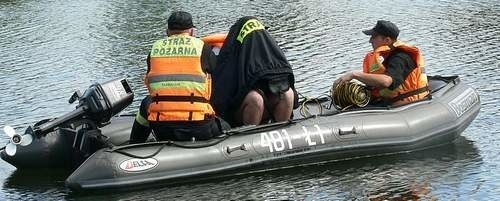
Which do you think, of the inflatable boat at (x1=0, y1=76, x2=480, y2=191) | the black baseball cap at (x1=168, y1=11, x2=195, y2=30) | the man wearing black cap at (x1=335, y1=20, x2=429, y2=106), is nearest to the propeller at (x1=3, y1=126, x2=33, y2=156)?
the inflatable boat at (x1=0, y1=76, x2=480, y2=191)

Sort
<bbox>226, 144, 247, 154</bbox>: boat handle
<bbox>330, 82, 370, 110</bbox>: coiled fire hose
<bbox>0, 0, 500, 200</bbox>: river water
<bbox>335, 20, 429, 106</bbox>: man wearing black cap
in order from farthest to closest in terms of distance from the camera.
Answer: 1. <bbox>330, 82, 370, 110</bbox>: coiled fire hose
2. <bbox>335, 20, 429, 106</bbox>: man wearing black cap
3. <bbox>226, 144, 247, 154</bbox>: boat handle
4. <bbox>0, 0, 500, 200</bbox>: river water

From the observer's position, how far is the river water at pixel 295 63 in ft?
27.7

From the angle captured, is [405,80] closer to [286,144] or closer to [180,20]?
[286,144]

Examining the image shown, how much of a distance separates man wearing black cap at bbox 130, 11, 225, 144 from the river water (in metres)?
0.61

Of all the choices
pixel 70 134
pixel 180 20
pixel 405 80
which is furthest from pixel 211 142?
pixel 405 80

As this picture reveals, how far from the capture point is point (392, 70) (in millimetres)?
9508

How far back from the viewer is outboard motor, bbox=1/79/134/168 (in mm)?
8766

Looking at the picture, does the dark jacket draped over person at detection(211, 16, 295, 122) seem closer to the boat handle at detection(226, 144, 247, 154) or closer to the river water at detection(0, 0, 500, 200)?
the boat handle at detection(226, 144, 247, 154)

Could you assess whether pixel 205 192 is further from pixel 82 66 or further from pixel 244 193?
pixel 82 66

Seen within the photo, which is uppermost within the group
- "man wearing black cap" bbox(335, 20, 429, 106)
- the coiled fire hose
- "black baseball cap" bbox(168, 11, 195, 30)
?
"black baseball cap" bbox(168, 11, 195, 30)

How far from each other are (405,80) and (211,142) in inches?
98.2

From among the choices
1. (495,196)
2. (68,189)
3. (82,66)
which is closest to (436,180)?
(495,196)

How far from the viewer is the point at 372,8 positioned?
25750 mm

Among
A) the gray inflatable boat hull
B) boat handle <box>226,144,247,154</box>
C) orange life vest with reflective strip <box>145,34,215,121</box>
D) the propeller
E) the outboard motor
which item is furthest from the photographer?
the outboard motor
